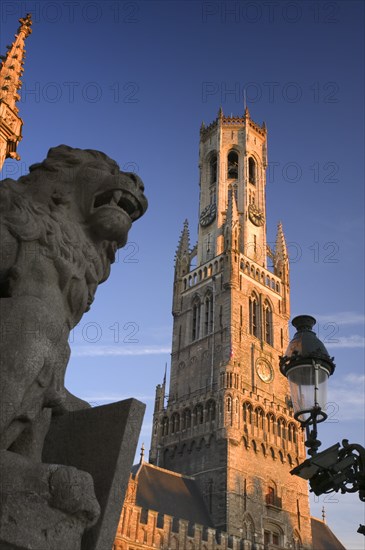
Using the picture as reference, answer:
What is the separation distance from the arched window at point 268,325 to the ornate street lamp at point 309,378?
3143 centimetres

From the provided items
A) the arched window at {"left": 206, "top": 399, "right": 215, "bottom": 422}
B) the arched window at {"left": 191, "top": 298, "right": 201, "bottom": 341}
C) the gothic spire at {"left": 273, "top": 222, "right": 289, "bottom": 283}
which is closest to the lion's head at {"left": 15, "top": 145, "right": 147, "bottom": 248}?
the arched window at {"left": 206, "top": 399, "right": 215, "bottom": 422}

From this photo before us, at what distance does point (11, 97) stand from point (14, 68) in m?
0.67

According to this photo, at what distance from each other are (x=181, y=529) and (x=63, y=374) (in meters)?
23.7

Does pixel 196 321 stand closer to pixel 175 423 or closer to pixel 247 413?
pixel 175 423

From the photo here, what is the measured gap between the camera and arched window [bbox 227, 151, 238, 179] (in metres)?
42.8

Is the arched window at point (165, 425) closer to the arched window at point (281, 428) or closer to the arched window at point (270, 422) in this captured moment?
the arched window at point (270, 422)

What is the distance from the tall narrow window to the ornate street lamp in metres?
31.0

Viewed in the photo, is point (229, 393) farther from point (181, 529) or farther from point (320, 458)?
point (320, 458)

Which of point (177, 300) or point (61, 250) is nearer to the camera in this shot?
point (61, 250)

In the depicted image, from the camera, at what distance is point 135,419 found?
99.4 inches

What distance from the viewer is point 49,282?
2.36 m

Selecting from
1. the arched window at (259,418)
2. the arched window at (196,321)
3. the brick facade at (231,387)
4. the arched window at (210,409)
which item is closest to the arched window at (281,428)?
the brick facade at (231,387)

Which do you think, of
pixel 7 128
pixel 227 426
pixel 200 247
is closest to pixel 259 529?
pixel 227 426

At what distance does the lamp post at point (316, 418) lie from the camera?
394 cm
